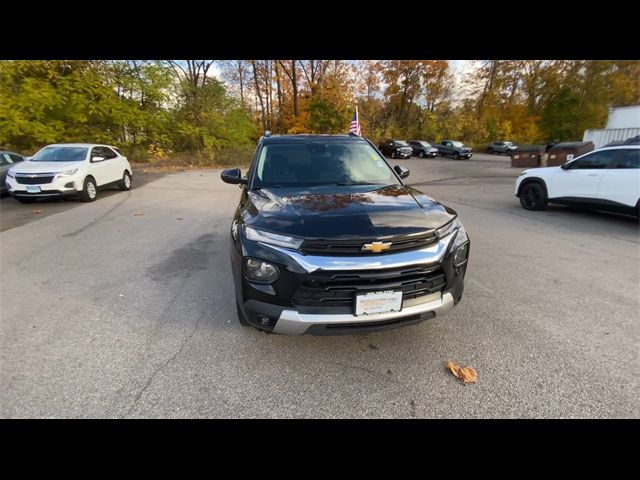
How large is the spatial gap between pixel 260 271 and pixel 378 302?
0.84 metres

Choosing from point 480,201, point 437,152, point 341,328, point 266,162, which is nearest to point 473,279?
point 341,328

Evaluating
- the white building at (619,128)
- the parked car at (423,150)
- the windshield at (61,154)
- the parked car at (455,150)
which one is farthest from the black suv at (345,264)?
the parked car at (423,150)

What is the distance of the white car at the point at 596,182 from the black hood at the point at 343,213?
21.2 ft

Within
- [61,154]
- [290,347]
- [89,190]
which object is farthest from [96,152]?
[290,347]

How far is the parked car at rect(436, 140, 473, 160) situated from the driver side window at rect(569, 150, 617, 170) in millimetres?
24881

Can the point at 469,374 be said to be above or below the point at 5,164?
below

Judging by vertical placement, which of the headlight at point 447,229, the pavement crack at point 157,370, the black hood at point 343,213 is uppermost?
the black hood at point 343,213

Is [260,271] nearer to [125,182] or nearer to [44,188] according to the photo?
[44,188]

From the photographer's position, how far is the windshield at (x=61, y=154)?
9.41 m

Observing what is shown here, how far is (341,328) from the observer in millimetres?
2238

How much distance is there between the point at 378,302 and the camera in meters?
2.21

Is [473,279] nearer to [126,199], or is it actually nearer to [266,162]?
[266,162]

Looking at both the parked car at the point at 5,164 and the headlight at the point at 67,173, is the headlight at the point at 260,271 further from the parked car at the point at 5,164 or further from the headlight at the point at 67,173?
the parked car at the point at 5,164

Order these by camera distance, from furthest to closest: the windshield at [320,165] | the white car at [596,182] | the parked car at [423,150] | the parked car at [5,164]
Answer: the parked car at [423,150] → the parked car at [5,164] → the white car at [596,182] → the windshield at [320,165]
